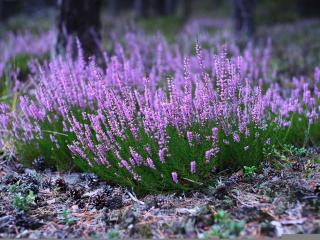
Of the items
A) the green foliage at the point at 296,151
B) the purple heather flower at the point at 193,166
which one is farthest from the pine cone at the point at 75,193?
the green foliage at the point at 296,151

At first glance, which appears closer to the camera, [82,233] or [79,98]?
[82,233]

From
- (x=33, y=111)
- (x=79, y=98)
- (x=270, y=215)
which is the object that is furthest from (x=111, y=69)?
(x=270, y=215)

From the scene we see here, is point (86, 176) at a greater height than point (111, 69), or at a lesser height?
lesser

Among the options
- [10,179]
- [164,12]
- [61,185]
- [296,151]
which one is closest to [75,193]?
[61,185]

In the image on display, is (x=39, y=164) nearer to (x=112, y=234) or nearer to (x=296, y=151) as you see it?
(x=112, y=234)

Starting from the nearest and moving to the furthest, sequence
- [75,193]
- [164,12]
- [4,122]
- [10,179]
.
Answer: [75,193]
[10,179]
[4,122]
[164,12]

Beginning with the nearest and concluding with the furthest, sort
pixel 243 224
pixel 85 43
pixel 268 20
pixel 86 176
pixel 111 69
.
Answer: pixel 243 224 → pixel 86 176 → pixel 111 69 → pixel 85 43 → pixel 268 20

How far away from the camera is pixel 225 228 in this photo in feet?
9.90

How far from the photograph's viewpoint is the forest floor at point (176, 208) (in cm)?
309

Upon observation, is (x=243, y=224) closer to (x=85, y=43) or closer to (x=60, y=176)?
(x=60, y=176)

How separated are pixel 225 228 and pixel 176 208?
1.86 feet

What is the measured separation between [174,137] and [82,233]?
3.42 feet

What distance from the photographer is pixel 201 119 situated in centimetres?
379

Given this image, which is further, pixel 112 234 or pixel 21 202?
pixel 21 202
